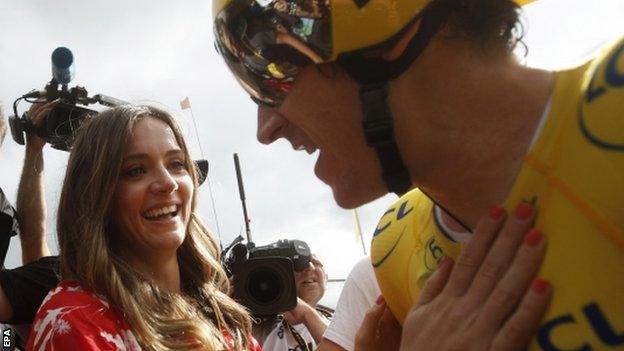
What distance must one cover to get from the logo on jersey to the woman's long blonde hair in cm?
181

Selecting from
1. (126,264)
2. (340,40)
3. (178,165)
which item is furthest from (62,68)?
(340,40)

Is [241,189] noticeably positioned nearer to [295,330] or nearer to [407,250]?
[295,330]

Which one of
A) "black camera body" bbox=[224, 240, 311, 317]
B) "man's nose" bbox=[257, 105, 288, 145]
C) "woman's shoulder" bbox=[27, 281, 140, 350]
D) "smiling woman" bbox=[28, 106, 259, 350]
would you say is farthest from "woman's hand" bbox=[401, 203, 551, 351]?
→ "black camera body" bbox=[224, 240, 311, 317]

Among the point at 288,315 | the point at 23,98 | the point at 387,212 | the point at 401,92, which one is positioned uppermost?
the point at 23,98

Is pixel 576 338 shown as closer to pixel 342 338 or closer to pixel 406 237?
pixel 406 237

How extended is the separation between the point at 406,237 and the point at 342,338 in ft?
3.19

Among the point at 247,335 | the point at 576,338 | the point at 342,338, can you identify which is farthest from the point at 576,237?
the point at 247,335

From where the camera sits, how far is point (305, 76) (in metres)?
1.94

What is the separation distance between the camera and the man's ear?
1.79 meters

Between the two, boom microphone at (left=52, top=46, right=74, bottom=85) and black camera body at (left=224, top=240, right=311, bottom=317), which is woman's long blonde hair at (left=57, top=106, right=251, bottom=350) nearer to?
black camera body at (left=224, top=240, right=311, bottom=317)

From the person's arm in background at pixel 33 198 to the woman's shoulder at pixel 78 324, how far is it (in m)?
1.63

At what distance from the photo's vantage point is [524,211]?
4.95ft

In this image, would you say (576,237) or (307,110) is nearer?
(576,237)

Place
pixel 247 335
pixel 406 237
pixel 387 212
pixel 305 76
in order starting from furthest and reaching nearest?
pixel 247 335 < pixel 387 212 < pixel 406 237 < pixel 305 76
